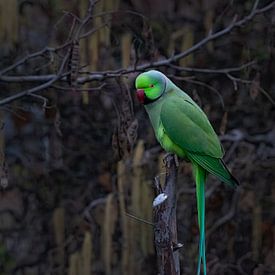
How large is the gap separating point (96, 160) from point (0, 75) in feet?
3.37

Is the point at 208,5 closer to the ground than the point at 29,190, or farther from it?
farther from it

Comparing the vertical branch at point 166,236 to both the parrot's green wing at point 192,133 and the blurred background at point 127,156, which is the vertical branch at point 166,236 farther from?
the blurred background at point 127,156

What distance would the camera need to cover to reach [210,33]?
382 cm

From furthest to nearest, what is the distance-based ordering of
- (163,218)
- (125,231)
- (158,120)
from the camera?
1. (125,231)
2. (158,120)
3. (163,218)

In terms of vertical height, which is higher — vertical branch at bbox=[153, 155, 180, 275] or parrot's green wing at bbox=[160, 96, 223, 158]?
parrot's green wing at bbox=[160, 96, 223, 158]

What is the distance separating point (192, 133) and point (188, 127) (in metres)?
0.02

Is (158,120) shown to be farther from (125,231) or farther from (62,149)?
(62,149)

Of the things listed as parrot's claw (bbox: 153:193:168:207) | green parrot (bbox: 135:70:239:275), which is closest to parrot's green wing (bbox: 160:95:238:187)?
green parrot (bbox: 135:70:239:275)

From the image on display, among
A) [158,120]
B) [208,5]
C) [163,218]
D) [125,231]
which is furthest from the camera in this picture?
[208,5]

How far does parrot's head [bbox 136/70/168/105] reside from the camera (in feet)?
8.38

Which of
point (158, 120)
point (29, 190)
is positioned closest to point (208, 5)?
point (29, 190)

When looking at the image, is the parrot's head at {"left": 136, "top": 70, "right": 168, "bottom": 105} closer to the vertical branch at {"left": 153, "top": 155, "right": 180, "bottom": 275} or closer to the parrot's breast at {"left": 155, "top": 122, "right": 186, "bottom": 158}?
the parrot's breast at {"left": 155, "top": 122, "right": 186, "bottom": 158}

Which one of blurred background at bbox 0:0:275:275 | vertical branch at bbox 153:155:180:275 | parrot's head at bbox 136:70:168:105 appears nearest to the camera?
vertical branch at bbox 153:155:180:275

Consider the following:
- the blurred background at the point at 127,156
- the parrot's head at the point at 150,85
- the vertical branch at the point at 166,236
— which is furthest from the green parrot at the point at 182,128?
the blurred background at the point at 127,156
